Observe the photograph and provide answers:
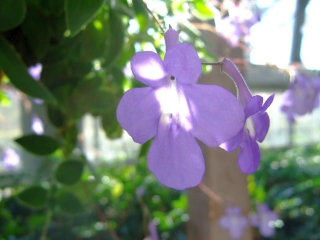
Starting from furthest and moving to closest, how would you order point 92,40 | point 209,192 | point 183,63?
1. point 209,192
2. point 92,40
3. point 183,63

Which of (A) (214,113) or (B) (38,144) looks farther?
(B) (38,144)

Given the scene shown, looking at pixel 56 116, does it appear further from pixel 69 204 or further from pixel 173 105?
pixel 173 105

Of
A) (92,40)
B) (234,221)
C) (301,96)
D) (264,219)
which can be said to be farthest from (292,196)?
(92,40)

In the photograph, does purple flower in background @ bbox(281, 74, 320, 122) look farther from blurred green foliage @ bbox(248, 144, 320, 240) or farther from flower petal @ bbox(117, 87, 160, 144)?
blurred green foliage @ bbox(248, 144, 320, 240)

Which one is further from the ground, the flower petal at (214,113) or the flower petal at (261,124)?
the flower petal at (214,113)

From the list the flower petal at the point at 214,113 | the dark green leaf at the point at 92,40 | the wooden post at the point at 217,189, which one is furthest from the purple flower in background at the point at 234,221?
→ the flower petal at the point at 214,113

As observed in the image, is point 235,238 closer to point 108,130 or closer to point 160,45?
point 108,130

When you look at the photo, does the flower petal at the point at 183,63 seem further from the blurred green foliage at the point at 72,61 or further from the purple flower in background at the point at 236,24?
the purple flower in background at the point at 236,24
